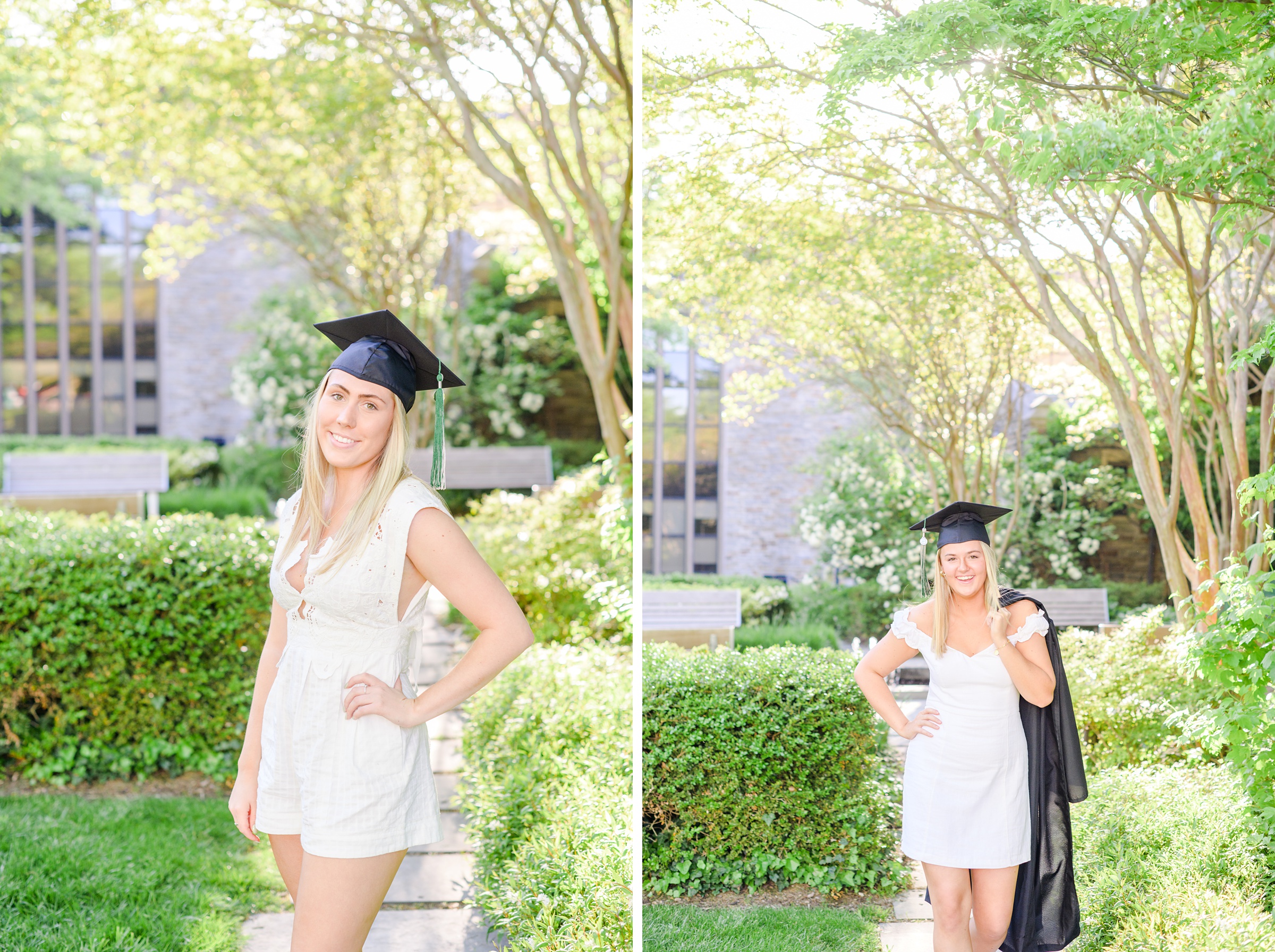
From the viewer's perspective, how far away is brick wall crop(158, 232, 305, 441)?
14219mm

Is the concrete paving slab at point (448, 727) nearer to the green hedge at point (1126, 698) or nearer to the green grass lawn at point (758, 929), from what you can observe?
the green grass lawn at point (758, 929)

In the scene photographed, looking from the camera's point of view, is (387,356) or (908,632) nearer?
(387,356)

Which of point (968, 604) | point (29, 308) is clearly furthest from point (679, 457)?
point (29, 308)

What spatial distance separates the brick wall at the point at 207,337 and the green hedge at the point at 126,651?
10380 mm

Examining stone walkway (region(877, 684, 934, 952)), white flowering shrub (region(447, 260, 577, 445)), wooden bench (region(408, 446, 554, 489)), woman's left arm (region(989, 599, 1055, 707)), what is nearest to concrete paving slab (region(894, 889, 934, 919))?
stone walkway (region(877, 684, 934, 952))

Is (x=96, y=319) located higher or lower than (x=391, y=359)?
higher

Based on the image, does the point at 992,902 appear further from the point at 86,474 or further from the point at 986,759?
the point at 86,474

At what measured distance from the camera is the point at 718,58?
3.06 m

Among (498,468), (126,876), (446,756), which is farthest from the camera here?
(498,468)

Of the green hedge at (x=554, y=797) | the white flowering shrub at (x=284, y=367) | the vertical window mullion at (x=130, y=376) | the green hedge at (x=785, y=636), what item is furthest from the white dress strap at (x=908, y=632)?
the vertical window mullion at (x=130, y=376)

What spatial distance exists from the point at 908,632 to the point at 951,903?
0.72m

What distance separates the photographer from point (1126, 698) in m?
2.79

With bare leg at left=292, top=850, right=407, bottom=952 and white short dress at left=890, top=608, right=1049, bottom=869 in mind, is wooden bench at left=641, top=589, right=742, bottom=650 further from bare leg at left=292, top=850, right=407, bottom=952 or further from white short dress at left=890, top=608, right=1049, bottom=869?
bare leg at left=292, top=850, right=407, bottom=952

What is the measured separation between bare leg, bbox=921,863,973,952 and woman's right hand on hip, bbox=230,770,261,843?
1698 millimetres
